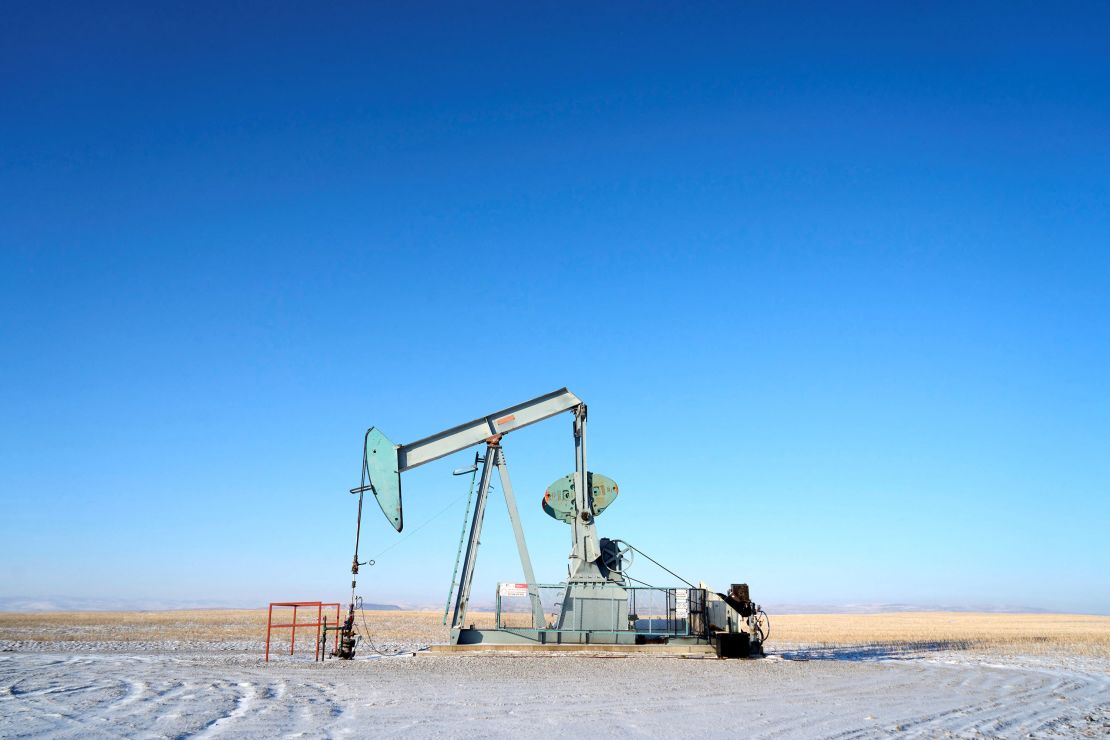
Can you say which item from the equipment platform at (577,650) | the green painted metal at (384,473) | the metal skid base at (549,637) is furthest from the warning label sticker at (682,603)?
the green painted metal at (384,473)

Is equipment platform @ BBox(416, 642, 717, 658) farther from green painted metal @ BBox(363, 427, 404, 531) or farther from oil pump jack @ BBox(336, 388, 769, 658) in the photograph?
green painted metal @ BBox(363, 427, 404, 531)

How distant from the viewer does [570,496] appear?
17.3m

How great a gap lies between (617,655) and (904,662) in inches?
234

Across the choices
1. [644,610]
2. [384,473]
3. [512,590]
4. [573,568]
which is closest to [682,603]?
[644,610]

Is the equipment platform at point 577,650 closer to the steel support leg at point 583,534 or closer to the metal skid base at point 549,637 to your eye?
the metal skid base at point 549,637

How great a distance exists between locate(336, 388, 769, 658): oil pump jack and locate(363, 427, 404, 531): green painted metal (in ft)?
0.06

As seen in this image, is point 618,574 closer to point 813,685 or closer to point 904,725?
point 813,685

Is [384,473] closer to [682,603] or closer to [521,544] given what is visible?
[521,544]

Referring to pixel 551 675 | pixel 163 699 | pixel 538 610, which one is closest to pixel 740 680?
pixel 551 675

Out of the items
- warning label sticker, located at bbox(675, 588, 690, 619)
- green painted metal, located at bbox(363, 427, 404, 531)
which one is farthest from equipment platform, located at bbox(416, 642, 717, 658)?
green painted metal, located at bbox(363, 427, 404, 531)

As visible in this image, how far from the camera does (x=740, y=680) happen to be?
1229cm

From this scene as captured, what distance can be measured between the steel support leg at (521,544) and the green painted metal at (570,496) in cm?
94

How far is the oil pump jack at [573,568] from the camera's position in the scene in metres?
16.3

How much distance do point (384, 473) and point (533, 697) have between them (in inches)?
286
